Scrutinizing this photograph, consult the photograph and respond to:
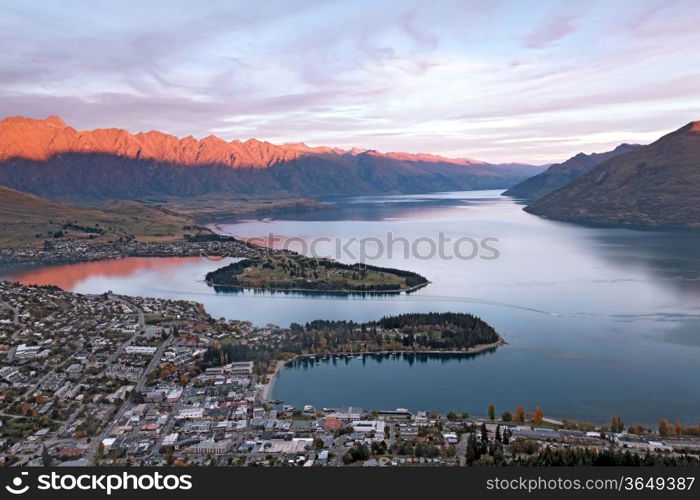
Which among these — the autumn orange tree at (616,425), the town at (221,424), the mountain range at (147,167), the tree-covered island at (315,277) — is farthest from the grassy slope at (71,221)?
the autumn orange tree at (616,425)

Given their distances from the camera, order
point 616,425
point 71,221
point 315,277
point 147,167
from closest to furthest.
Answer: point 616,425
point 315,277
point 71,221
point 147,167

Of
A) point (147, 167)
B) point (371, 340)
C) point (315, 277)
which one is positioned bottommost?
point (371, 340)

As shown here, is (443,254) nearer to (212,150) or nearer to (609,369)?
(609,369)

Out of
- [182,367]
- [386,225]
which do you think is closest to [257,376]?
[182,367]

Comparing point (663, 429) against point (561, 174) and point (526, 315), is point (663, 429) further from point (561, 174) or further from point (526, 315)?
point (561, 174)

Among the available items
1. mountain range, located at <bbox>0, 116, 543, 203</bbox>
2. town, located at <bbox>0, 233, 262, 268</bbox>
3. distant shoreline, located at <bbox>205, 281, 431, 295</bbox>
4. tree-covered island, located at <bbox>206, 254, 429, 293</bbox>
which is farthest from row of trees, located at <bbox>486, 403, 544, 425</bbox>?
mountain range, located at <bbox>0, 116, 543, 203</bbox>

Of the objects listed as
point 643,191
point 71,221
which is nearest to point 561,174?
point 643,191
